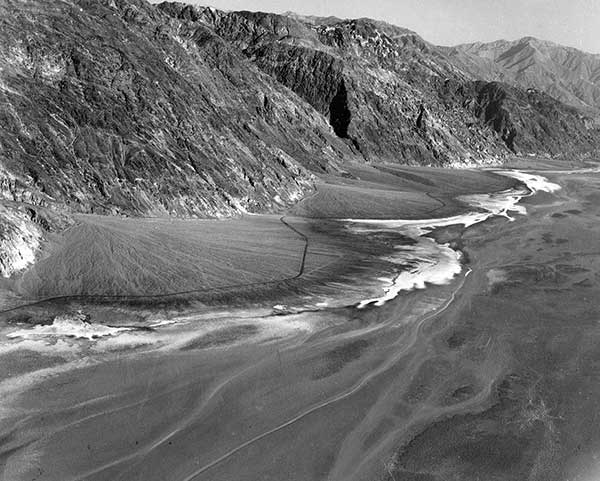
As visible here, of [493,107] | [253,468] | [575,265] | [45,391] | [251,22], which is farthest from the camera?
[493,107]

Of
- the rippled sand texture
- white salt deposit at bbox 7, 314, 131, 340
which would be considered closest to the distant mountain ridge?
white salt deposit at bbox 7, 314, 131, 340

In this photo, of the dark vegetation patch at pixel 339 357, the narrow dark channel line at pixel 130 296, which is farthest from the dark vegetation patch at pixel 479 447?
the narrow dark channel line at pixel 130 296

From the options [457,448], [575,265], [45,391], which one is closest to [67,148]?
[45,391]

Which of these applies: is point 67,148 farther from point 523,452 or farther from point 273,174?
point 523,452

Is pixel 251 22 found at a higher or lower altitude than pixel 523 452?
higher

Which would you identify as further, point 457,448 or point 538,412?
point 538,412

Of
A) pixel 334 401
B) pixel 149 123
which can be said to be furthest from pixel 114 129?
pixel 334 401

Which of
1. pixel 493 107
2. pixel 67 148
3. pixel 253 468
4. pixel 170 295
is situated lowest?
pixel 253 468

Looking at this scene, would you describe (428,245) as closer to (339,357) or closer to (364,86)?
(339,357)
